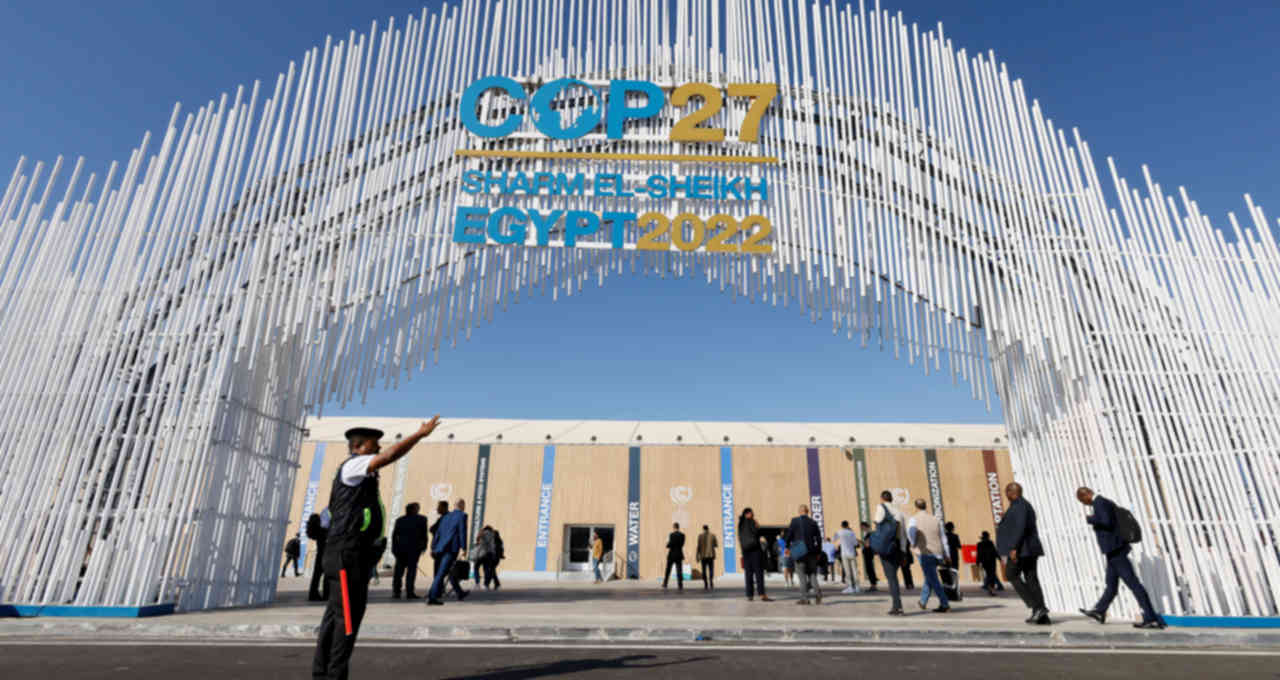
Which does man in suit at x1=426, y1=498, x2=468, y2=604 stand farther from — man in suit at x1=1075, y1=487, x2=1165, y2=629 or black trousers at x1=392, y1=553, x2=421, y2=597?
man in suit at x1=1075, y1=487, x2=1165, y2=629

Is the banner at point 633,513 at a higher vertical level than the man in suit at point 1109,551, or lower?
higher

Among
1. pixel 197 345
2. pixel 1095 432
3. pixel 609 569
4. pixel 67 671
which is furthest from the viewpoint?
pixel 609 569

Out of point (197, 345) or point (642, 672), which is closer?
point (642, 672)

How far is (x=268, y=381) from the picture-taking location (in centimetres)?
980

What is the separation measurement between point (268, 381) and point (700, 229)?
245 inches

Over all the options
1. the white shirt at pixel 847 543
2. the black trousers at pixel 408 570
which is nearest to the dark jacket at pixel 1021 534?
the white shirt at pixel 847 543

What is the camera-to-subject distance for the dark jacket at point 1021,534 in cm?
791

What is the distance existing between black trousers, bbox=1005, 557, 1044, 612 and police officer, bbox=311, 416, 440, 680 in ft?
21.2

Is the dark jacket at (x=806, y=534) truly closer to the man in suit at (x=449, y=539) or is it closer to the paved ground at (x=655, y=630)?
the paved ground at (x=655, y=630)

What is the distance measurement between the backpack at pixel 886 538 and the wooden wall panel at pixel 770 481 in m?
17.6

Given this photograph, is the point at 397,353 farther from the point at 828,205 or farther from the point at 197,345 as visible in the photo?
the point at 828,205

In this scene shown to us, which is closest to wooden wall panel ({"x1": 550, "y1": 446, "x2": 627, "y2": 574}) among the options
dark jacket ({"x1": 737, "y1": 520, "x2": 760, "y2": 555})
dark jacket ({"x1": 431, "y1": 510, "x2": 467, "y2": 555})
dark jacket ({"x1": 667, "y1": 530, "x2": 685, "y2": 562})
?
dark jacket ({"x1": 667, "y1": 530, "x2": 685, "y2": 562})

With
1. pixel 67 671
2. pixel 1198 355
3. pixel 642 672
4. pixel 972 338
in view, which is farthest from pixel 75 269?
pixel 1198 355

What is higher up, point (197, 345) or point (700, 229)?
point (700, 229)
